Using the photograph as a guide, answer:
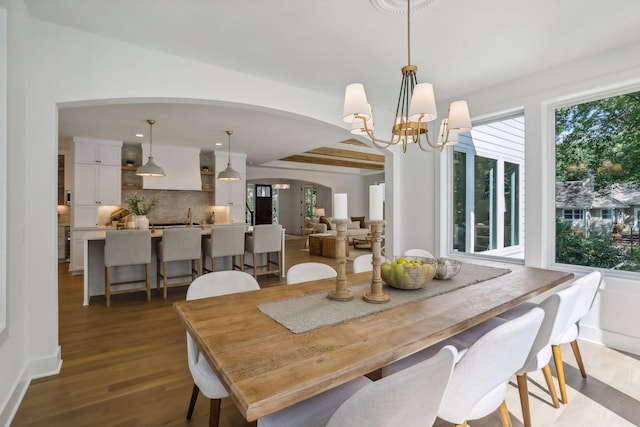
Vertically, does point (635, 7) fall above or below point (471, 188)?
above

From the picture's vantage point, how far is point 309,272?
92.0 inches

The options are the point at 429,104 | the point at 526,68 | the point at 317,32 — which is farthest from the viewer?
the point at 526,68

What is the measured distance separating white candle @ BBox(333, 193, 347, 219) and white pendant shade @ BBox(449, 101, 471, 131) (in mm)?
1044

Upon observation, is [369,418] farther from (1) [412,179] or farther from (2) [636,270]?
(1) [412,179]

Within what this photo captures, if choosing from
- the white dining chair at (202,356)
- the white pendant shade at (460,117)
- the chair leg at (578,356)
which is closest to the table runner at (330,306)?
the white dining chair at (202,356)

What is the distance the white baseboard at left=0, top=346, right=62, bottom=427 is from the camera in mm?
1764

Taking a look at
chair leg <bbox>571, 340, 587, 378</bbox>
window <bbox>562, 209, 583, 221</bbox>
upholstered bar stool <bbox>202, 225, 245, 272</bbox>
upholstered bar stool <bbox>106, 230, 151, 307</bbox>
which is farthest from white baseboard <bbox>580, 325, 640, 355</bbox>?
upholstered bar stool <bbox>106, 230, 151, 307</bbox>

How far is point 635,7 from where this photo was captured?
2100 millimetres

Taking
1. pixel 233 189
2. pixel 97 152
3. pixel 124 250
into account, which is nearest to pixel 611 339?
pixel 124 250

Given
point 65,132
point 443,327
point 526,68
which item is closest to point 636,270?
point 526,68

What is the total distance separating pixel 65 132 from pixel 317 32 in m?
5.39

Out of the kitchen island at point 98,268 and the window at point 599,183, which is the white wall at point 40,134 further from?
the window at point 599,183

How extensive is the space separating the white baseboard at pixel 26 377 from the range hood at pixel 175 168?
185 inches

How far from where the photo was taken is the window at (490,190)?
354 cm
